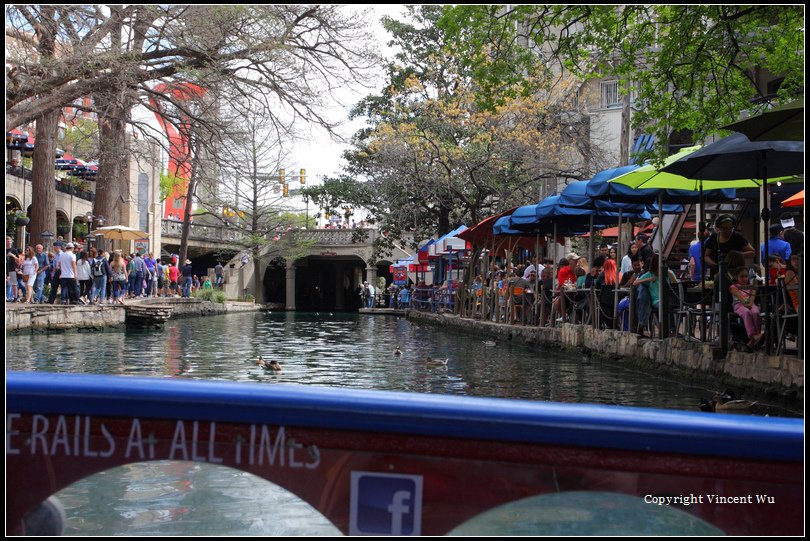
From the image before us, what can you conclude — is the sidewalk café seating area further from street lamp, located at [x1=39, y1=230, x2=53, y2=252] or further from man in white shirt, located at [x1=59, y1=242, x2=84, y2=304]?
street lamp, located at [x1=39, y1=230, x2=53, y2=252]

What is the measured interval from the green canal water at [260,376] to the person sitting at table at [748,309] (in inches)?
31.0

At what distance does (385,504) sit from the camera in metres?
2.18

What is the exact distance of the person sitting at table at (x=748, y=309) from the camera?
10.1 meters

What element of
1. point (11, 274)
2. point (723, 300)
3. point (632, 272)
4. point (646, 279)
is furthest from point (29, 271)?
point (723, 300)

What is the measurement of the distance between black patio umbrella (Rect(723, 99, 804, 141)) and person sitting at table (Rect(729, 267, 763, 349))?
234cm

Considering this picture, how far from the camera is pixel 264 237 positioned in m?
52.1

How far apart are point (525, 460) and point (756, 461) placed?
0.50m

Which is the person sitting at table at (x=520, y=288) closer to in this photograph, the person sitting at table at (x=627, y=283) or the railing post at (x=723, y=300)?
the person sitting at table at (x=627, y=283)

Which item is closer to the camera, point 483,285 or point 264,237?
point 483,285

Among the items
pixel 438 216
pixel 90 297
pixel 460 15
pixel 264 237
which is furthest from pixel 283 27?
pixel 264 237

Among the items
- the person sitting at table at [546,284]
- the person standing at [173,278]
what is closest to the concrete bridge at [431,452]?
the person sitting at table at [546,284]

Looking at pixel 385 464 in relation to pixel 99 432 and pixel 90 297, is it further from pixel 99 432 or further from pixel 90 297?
pixel 90 297

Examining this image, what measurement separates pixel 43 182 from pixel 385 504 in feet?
71.0

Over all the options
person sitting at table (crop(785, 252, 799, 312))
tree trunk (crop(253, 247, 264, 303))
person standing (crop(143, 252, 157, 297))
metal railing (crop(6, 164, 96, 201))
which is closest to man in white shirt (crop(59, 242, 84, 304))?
metal railing (crop(6, 164, 96, 201))
